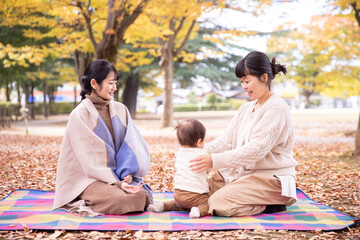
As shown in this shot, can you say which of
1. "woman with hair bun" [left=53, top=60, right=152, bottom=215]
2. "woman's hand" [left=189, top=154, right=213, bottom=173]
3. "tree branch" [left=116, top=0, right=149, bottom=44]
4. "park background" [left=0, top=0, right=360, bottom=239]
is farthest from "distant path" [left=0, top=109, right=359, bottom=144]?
"woman's hand" [left=189, top=154, right=213, bottom=173]

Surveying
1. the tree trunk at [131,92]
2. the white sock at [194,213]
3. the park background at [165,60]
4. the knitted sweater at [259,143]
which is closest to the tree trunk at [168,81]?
the park background at [165,60]

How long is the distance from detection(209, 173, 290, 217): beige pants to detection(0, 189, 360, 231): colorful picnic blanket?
0.08 metres

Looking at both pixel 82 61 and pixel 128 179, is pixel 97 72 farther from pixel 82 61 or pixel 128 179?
pixel 82 61

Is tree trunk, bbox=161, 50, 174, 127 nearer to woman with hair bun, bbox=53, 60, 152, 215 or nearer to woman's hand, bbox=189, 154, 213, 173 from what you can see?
woman with hair bun, bbox=53, 60, 152, 215

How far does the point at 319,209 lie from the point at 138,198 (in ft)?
6.02

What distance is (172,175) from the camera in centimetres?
582

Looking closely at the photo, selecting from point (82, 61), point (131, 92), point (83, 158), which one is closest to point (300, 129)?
point (82, 61)

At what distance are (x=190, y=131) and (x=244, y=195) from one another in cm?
78

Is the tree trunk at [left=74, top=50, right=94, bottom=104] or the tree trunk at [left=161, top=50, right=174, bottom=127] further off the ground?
the tree trunk at [left=74, top=50, right=94, bottom=104]

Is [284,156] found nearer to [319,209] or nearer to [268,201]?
[268,201]

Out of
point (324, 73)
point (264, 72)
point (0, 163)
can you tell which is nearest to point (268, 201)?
point (264, 72)

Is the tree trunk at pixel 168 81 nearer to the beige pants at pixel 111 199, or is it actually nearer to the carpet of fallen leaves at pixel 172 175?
the carpet of fallen leaves at pixel 172 175

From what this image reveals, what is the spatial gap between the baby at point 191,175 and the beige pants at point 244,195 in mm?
113

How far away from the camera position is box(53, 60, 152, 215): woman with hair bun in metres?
3.33
